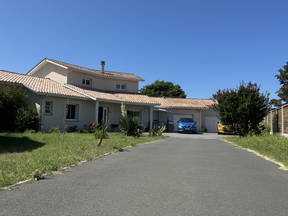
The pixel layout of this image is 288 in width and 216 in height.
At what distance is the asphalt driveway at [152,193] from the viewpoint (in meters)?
4.31

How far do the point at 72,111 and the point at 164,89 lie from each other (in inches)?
1647

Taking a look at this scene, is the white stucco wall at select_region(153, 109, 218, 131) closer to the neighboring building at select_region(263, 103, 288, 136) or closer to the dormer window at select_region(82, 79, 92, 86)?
the dormer window at select_region(82, 79, 92, 86)

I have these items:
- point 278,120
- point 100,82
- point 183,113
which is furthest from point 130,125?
point 183,113

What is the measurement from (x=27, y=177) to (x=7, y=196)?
4.49 feet

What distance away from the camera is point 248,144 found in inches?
611

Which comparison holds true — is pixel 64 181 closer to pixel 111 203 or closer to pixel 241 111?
pixel 111 203

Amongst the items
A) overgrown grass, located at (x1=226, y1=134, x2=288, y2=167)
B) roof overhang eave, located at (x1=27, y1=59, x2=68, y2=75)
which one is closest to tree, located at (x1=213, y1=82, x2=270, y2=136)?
overgrown grass, located at (x1=226, y1=134, x2=288, y2=167)

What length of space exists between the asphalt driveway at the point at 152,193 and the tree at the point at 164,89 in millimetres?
54403

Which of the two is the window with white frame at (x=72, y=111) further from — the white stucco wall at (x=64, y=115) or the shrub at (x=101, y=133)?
the shrub at (x=101, y=133)

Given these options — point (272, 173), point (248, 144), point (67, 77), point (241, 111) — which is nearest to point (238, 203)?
point (272, 173)

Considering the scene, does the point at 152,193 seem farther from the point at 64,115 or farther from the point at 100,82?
the point at 100,82

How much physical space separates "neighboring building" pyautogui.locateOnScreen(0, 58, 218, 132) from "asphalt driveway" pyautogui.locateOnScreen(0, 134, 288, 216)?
11123mm

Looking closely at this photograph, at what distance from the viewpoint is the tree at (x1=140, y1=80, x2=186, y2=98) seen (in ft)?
204

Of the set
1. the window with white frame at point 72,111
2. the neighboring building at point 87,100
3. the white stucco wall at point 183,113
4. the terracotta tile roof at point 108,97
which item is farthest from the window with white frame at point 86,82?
the white stucco wall at point 183,113
